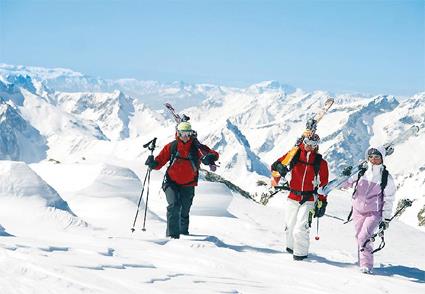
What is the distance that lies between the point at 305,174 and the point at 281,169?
488 mm

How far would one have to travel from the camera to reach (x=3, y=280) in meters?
5.93

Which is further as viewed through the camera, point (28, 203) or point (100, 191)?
point (100, 191)

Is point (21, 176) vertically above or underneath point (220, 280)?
above

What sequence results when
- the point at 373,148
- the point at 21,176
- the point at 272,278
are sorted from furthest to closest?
1. the point at 21,176
2. the point at 373,148
3. the point at 272,278

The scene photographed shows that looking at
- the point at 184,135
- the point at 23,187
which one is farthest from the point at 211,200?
the point at 23,187

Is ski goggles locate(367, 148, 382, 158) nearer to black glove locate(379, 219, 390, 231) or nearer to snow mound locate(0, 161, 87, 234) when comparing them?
black glove locate(379, 219, 390, 231)

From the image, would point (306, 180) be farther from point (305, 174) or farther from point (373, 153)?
point (373, 153)

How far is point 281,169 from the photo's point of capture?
10961mm

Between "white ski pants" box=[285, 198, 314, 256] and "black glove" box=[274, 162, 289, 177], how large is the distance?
60 cm

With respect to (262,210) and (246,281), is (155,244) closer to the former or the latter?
(246,281)

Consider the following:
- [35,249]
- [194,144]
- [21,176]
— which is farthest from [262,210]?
[35,249]

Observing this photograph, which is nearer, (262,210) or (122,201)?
(122,201)

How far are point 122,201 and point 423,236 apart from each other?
10.3 meters

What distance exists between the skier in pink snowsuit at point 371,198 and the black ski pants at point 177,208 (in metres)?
3.29
